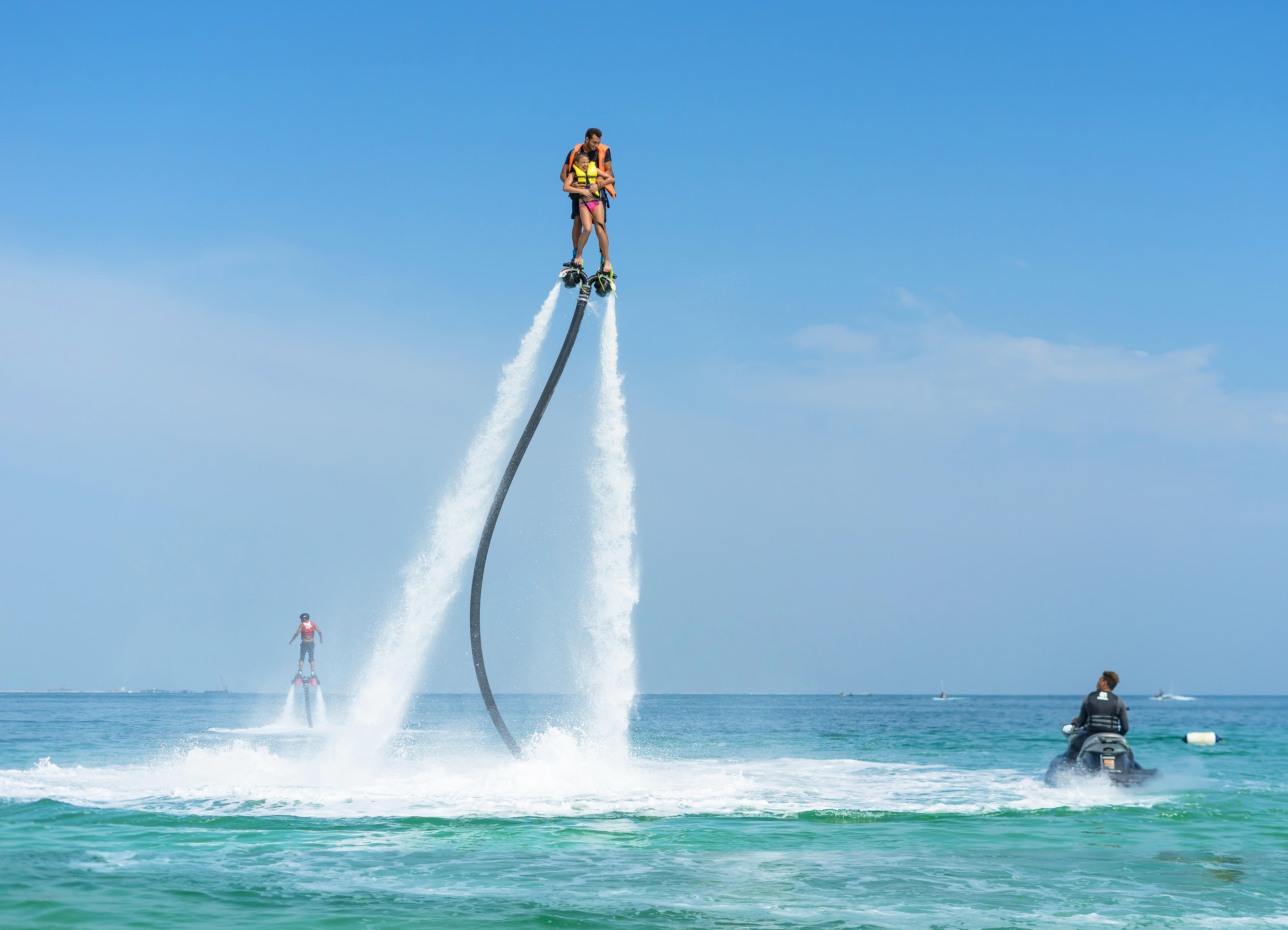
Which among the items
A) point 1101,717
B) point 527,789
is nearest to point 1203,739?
point 1101,717

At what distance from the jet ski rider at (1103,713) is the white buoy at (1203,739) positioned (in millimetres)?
27526

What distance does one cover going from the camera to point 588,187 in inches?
640

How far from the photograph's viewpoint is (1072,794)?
1919cm

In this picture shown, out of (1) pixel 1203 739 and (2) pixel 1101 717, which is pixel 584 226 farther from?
(1) pixel 1203 739

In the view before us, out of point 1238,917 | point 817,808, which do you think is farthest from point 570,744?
point 1238,917

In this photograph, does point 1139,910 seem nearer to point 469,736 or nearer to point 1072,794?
point 1072,794

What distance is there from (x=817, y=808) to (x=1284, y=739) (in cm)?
4639

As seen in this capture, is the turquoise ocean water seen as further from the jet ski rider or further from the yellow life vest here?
the yellow life vest

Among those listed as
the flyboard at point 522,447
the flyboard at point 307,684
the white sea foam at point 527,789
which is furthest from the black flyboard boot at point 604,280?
the flyboard at point 307,684

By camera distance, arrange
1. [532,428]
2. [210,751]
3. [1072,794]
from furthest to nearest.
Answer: [210,751], [1072,794], [532,428]

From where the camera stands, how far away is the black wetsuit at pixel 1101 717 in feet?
63.1

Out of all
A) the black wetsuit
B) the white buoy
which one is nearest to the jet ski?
the black wetsuit

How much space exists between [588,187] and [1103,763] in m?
14.7

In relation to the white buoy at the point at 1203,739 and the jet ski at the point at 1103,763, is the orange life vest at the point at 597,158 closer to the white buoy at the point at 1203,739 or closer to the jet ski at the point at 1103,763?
the jet ski at the point at 1103,763
